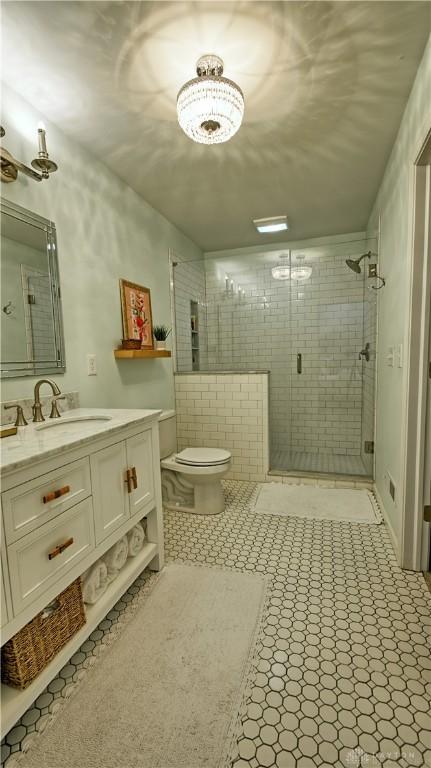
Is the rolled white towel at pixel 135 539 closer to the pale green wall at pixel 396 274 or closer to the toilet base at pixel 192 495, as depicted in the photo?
the toilet base at pixel 192 495

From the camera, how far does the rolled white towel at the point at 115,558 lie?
1.47 m

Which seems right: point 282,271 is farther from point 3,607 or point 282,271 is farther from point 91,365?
point 3,607

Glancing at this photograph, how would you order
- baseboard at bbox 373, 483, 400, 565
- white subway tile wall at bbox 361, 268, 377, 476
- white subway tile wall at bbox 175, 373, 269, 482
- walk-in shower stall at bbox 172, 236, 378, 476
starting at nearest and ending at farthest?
baseboard at bbox 373, 483, 400, 565
white subway tile wall at bbox 361, 268, 377, 476
white subway tile wall at bbox 175, 373, 269, 482
walk-in shower stall at bbox 172, 236, 378, 476

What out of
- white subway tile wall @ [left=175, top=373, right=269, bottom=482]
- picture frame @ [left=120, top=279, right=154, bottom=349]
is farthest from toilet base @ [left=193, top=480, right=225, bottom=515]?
picture frame @ [left=120, top=279, right=154, bottom=349]

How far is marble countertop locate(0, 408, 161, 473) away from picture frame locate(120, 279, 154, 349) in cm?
81

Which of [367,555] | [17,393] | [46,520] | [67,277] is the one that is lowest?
[367,555]

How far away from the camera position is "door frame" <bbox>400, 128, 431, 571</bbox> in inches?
61.2

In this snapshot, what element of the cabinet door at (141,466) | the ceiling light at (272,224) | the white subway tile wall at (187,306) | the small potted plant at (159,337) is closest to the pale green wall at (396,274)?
the ceiling light at (272,224)

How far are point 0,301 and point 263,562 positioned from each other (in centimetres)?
186

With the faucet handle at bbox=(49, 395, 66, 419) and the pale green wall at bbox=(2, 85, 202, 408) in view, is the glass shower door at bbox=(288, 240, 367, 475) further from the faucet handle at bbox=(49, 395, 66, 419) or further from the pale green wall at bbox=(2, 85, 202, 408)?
the faucet handle at bbox=(49, 395, 66, 419)

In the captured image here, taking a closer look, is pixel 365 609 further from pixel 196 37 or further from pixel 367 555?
pixel 196 37

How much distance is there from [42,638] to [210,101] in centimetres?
213

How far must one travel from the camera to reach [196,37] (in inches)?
52.7

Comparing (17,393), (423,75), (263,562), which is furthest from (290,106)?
(263,562)
